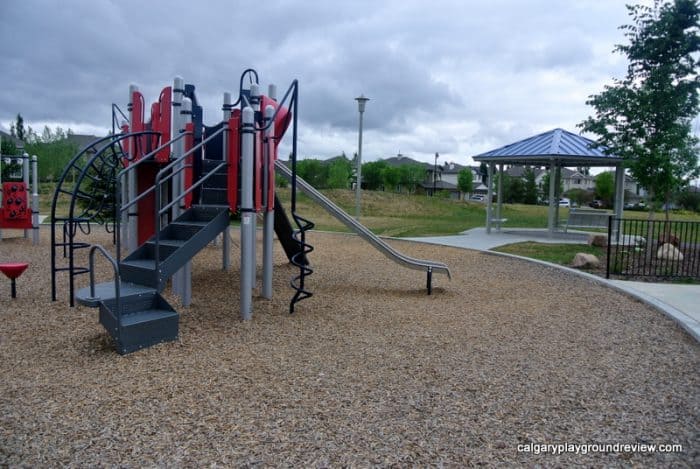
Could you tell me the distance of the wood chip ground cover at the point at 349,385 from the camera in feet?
9.76

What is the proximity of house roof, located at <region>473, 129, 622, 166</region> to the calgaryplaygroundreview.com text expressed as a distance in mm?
12227

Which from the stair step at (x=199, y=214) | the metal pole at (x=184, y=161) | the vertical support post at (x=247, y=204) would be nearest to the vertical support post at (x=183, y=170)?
the metal pole at (x=184, y=161)

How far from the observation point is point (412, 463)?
284 cm

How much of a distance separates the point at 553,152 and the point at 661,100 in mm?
3737

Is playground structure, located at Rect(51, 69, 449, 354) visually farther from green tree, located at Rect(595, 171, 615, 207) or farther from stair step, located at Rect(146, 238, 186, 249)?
green tree, located at Rect(595, 171, 615, 207)

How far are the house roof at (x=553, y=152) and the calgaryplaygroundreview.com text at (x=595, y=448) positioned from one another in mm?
12227

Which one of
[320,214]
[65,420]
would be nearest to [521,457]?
[65,420]

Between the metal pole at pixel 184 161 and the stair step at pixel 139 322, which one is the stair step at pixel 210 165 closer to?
the metal pole at pixel 184 161

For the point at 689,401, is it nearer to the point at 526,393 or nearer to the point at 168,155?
the point at 526,393

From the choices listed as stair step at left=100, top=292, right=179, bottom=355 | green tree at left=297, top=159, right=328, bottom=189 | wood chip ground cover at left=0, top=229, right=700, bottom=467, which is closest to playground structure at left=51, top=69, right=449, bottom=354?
stair step at left=100, top=292, right=179, bottom=355

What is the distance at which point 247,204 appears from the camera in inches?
222

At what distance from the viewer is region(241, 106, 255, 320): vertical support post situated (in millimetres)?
5566

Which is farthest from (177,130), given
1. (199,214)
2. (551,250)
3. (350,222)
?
(551,250)

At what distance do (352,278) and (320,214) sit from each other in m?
19.5
